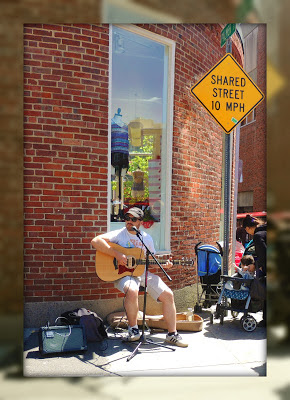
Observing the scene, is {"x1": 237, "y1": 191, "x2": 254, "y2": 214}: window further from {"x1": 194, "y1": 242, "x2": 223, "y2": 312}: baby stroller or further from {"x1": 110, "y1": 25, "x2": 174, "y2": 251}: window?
{"x1": 110, "y1": 25, "x2": 174, "y2": 251}: window

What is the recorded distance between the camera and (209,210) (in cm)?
614

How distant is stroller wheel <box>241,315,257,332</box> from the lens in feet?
15.9

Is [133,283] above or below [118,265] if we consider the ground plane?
below

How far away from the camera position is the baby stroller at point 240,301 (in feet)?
16.0

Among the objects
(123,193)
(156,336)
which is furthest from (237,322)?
(123,193)

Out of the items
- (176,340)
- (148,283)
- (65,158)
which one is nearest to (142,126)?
(65,158)

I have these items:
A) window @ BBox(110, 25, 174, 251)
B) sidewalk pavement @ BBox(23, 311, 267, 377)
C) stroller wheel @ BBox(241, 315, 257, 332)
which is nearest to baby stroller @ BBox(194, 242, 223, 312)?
window @ BBox(110, 25, 174, 251)

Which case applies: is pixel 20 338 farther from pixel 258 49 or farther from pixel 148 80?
pixel 258 49

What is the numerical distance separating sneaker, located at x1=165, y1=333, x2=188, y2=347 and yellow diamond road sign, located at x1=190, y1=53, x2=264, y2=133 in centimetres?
224

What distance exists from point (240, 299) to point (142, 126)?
7.88 ft

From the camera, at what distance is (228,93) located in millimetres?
4590

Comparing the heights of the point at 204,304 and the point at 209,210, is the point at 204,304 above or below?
below

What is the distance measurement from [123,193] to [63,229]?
88 centimetres

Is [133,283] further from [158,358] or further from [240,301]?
[240,301]
